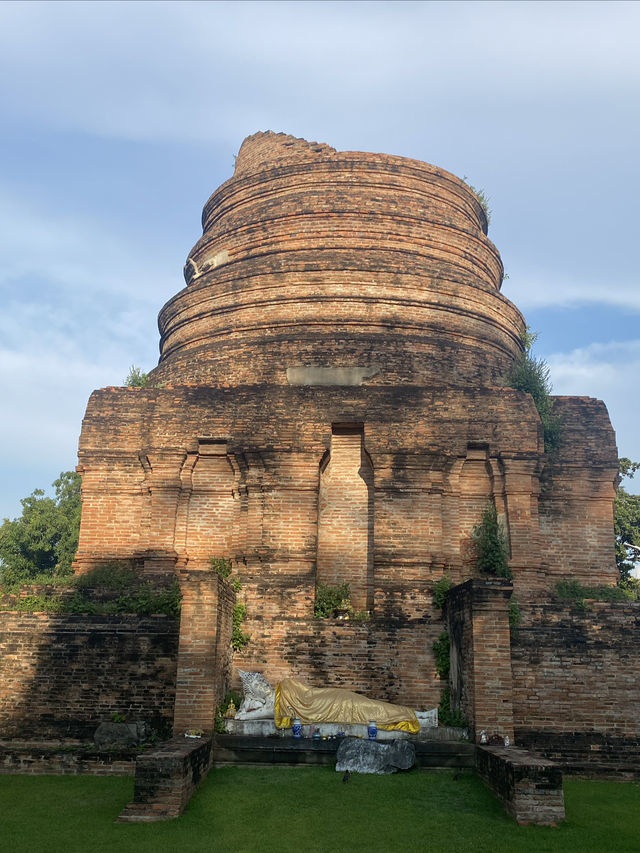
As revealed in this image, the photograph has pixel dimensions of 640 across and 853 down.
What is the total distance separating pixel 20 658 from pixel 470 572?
22.3 ft

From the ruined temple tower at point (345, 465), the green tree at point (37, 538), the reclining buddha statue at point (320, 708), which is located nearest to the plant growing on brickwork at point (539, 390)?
the ruined temple tower at point (345, 465)

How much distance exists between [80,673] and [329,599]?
142 inches

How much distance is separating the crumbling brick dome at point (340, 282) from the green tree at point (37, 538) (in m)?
7.17

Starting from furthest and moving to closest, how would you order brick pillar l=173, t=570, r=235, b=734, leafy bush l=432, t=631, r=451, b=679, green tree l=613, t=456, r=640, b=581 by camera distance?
green tree l=613, t=456, r=640, b=581, leafy bush l=432, t=631, r=451, b=679, brick pillar l=173, t=570, r=235, b=734

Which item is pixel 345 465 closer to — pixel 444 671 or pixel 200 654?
pixel 444 671

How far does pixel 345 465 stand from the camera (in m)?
13.0

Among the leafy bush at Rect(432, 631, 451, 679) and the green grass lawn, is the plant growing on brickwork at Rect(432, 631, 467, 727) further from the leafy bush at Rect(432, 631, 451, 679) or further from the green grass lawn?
the green grass lawn

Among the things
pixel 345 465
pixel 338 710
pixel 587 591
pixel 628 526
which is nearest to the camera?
pixel 338 710

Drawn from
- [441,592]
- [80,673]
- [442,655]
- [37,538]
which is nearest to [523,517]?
[441,592]

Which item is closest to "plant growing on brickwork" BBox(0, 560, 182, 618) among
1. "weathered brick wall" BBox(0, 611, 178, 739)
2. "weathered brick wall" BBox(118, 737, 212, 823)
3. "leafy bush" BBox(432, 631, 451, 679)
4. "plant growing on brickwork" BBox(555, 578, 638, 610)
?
"weathered brick wall" BBox(0, 611, 178, 739)

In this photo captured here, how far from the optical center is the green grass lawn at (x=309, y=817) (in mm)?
6637

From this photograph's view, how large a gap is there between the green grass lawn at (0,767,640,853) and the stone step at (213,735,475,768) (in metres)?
0.20

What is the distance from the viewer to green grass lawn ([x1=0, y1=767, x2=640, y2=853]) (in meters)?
6.64

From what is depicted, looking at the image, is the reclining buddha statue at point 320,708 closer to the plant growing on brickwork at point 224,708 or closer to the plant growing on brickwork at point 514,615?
the plant growing on brickwork at point 224,708
